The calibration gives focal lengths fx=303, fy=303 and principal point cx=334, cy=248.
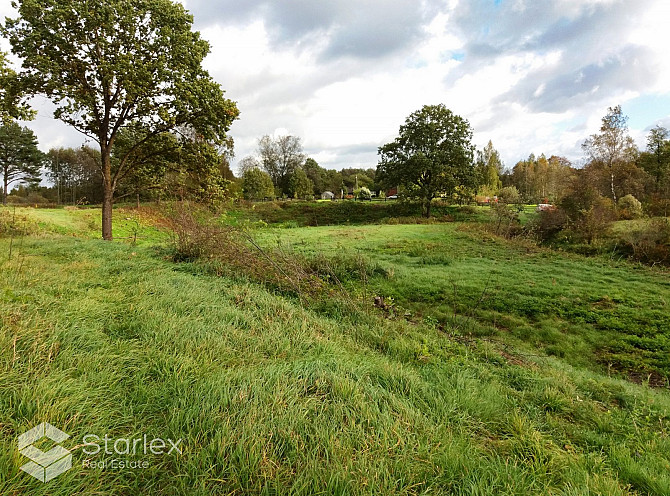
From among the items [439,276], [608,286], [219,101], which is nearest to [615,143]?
[608,286]

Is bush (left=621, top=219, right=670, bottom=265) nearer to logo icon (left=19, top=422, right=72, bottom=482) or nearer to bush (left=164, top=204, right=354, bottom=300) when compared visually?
bush (left=164, top=204, right=354, bottom=300)

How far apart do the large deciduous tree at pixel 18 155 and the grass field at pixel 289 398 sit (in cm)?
5079

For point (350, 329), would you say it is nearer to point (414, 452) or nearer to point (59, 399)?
point (414, 452)

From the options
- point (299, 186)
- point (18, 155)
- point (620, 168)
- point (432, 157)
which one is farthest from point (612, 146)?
point (18, 155)

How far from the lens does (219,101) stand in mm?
13484

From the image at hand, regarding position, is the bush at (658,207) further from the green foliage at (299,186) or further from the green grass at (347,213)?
the green foliage at (299,186)

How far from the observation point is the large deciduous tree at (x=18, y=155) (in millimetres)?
39375

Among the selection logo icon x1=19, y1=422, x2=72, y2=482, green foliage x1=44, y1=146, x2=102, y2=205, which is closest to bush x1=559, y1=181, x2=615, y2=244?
logo icon x1=19, y1=422, x2=72, y2=482

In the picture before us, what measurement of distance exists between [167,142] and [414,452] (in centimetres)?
1627

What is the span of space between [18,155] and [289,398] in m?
58.5

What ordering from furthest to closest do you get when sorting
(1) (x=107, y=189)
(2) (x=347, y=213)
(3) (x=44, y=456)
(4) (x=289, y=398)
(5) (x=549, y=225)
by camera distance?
(2) (x=347, y=213) → (5) (x=549, y=225) → (1) (x=107, y=189) → (4) (x=289, y=398) → (3) (x=44, y=456)

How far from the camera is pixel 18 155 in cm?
4081

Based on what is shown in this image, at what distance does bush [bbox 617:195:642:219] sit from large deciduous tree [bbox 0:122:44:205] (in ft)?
210

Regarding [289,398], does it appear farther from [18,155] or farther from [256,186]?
[18,155]
